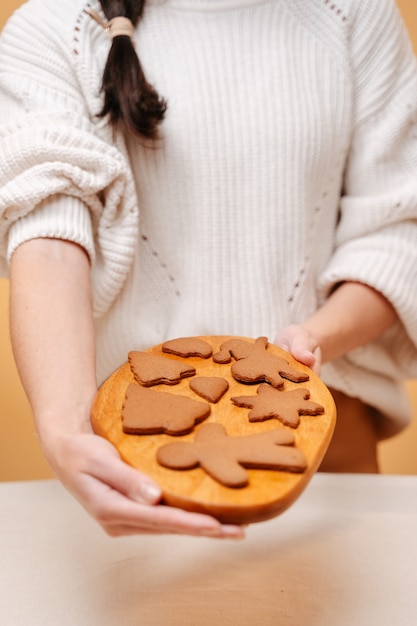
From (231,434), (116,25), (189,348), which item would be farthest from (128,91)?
(231,434)

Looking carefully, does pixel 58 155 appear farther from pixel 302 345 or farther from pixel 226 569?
pixel 226 569

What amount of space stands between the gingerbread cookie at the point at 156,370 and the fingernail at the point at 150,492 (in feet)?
0.42

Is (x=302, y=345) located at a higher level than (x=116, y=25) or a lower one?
lower

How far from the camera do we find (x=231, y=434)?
0.50 metres

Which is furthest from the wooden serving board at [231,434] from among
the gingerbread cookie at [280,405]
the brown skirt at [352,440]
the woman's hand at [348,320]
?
the brown skirt at [352,440]

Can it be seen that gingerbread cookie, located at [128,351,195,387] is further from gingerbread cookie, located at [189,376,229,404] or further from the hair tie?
the hair tie

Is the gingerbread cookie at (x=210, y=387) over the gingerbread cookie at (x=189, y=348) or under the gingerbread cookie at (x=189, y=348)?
over

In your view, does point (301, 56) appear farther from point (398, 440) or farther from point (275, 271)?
point (398, 440)

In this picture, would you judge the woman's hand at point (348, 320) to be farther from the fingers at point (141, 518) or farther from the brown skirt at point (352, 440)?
the fingers at point (141, 518)

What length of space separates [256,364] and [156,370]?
0.27 ft

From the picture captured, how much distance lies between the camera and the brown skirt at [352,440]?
899 millimetres

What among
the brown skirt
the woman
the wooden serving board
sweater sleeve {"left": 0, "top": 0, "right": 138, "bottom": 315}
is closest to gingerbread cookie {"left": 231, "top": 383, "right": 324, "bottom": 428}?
the wooden serving board

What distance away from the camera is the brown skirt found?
90cm

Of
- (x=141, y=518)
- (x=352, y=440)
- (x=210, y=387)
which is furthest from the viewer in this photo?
(x=352, y=440)
